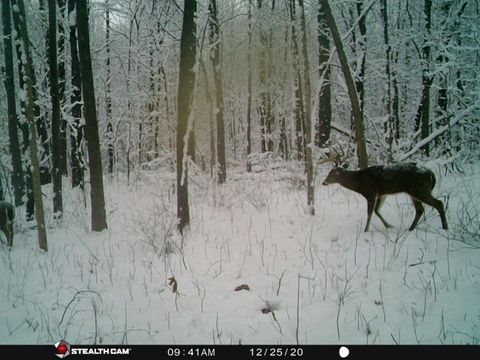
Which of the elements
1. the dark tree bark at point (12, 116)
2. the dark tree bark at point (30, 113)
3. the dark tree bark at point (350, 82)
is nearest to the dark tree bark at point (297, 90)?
the dark tree bark at point (350, 82)

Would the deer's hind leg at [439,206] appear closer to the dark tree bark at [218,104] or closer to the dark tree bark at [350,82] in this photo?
the dark tree bark at [350,82]

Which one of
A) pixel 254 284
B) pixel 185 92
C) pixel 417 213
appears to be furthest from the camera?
pixel 185 92

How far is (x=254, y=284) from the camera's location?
5.08 m

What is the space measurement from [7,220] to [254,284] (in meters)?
6.66

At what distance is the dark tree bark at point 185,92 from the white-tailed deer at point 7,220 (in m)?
3.96

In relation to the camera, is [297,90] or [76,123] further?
[297,90]

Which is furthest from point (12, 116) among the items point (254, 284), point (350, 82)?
point (254, 284)

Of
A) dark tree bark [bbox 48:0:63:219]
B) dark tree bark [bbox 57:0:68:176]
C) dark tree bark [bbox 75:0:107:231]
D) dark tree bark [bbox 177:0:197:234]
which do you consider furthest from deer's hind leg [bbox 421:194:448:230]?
dark tree bark [bbox 57:0:68:176]
